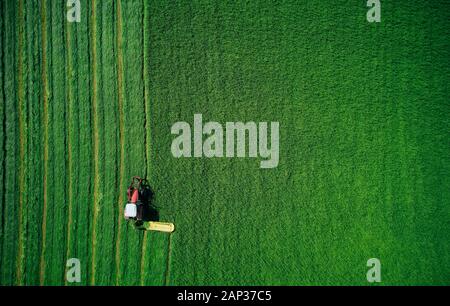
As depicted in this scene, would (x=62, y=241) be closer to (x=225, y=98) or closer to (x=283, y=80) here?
(x=225, y=98)

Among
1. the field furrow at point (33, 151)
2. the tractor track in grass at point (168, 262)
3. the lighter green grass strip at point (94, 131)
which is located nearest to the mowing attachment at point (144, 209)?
the tractor track in grass at point (168, 262)

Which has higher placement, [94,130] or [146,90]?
[146,90]

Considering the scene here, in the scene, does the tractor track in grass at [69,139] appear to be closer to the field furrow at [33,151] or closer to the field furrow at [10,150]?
the field furrow at [33,151]

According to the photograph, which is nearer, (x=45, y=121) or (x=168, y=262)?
(x=168, y=262)

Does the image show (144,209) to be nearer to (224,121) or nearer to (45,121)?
(224,121)

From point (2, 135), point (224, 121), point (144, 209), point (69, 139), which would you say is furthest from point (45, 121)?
point (224, 121)

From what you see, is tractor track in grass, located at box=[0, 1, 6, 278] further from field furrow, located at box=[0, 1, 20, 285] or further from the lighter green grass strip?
the lighter green grass strip

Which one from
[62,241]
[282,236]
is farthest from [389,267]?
[62,241]

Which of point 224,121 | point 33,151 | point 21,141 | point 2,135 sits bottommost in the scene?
point 33,151

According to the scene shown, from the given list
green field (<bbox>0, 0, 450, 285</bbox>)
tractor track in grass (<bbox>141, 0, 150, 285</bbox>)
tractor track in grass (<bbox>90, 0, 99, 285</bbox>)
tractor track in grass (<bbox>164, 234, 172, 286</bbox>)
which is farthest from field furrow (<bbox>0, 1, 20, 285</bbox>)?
tractor track in grass (<bbox>164, 234, 172, 286</bbox>)
